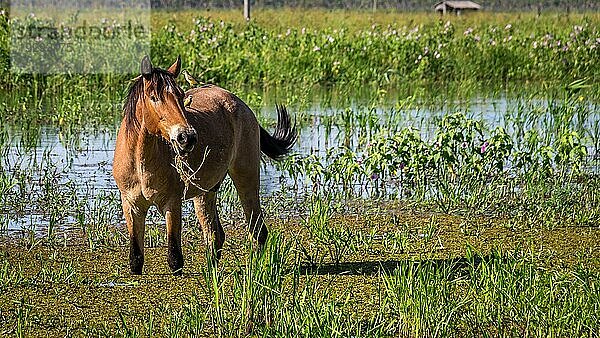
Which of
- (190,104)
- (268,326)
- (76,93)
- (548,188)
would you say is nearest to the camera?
(268,326)

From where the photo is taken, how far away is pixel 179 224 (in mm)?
6664

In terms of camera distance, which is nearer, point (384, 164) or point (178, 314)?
point (178, 314)

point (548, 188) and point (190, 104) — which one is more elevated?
point (190, 104)

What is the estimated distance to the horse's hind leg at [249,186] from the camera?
725 centimetres

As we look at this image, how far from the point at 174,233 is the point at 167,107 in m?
0.92

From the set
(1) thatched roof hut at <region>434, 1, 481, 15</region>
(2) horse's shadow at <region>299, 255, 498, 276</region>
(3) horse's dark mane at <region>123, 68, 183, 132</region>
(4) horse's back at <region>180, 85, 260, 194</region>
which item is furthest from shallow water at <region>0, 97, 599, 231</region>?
(1) thatched roof hut at <region>434, 1, 481, 15</region>

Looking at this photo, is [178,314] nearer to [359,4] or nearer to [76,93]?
[76,93]

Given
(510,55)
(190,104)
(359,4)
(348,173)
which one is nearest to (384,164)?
(348,173)

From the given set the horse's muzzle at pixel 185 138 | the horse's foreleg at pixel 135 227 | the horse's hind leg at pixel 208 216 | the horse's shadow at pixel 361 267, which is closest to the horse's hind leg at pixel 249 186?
the horse's hind leg at pixel 208 216

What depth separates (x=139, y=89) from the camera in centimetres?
624

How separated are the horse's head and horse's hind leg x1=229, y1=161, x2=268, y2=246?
1079mm

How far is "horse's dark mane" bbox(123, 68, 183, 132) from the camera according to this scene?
6098 millimetres

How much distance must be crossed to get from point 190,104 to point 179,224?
794mm

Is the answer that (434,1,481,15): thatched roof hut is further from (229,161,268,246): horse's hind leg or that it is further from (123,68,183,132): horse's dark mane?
(123,68,183,132): horse's dark mane
